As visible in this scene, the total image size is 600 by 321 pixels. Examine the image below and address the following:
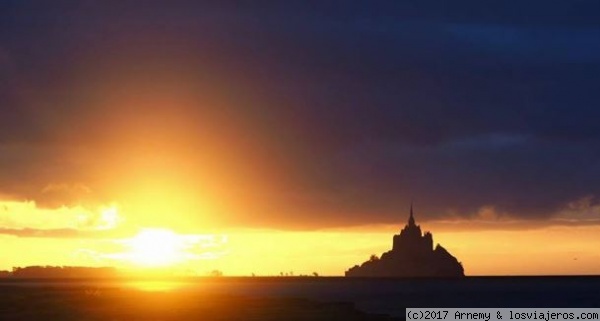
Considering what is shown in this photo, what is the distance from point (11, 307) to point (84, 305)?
12.9 meters

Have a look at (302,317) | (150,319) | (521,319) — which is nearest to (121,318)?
(150,319)

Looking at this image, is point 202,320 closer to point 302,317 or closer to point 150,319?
point 150,319

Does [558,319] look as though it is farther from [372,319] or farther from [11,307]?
[11,307]

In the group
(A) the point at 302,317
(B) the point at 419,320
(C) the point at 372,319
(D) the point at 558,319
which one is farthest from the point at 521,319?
(A) the point at 302,317

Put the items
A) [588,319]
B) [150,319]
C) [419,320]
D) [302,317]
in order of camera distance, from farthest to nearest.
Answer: [588,319] < [419,320] < [302,317] < [150,319]

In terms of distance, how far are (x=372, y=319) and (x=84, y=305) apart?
44.1 m

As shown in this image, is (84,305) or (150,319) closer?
(150,319)

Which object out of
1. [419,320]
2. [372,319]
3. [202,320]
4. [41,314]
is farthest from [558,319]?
[41,314]

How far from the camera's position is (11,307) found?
123 meters

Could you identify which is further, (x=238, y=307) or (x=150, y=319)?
(x=238, y=307)

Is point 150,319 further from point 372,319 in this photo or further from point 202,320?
point 372,319

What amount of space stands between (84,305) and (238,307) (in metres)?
21.9

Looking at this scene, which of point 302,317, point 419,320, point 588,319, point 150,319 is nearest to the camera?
point 150,319

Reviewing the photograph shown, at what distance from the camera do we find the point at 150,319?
101125mm
